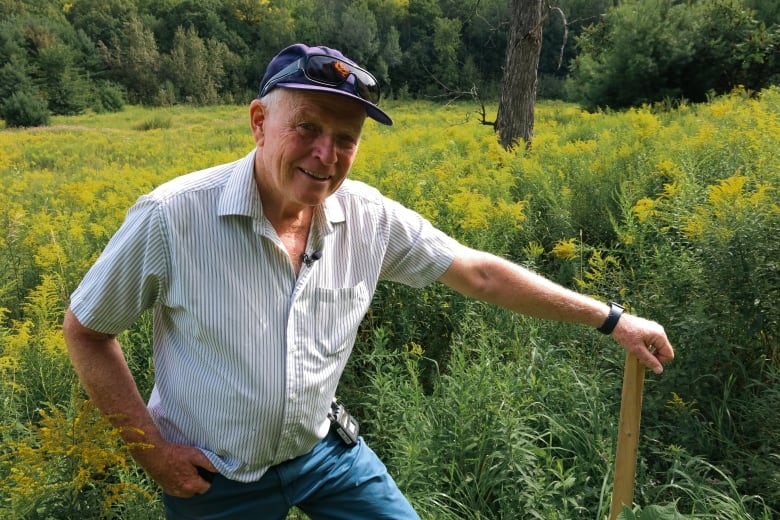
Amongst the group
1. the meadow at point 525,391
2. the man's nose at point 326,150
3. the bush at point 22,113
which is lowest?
the bush at point 22,113

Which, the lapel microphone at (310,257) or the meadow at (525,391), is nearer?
the lapel microphone at (310,257)

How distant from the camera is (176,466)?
148cm

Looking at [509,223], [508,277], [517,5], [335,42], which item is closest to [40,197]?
[509,223]

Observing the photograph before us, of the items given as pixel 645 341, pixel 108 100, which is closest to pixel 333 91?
pixel 645 341

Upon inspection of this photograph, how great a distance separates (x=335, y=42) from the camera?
48062mm

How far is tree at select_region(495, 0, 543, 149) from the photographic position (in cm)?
671

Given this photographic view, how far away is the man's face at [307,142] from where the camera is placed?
1472mm

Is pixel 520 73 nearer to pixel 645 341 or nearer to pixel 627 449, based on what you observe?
pixel 645 341

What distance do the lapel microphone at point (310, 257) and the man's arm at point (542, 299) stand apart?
0.49 meters

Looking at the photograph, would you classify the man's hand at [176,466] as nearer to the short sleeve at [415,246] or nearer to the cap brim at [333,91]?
the short sleeve at [415,246]

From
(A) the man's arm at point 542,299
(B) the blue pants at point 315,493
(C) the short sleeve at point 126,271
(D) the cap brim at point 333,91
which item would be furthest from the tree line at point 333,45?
(C) the short sleeve at point 126,271

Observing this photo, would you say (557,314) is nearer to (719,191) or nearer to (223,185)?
(223,185)

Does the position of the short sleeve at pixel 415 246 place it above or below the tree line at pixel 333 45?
above

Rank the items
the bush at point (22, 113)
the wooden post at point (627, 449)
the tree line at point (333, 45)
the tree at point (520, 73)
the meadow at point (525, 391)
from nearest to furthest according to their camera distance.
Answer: the wooden post at point (627, 449) < the meadow at point (525, 391) < the tree at point (520, 73) < the tree line at point (333, 45) < the bush at point (22, 113)
